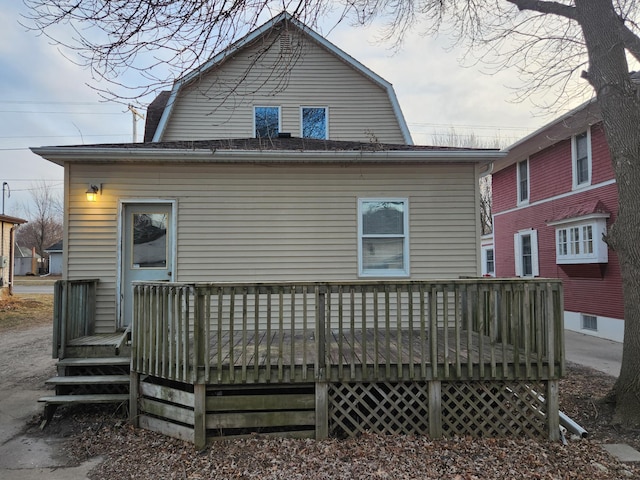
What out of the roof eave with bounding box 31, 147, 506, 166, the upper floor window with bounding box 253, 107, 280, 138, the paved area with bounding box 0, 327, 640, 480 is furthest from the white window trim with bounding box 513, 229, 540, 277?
the upper floor window with bounding box 253, 107, 280, 138

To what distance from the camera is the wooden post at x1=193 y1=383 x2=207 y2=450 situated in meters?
3.85

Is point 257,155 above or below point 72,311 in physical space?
above

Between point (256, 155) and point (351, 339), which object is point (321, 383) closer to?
point (351, 339)

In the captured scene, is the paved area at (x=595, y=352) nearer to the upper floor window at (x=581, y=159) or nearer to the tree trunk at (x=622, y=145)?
the tree trunk at (x=622, y=145)

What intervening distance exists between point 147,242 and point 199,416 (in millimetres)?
3369

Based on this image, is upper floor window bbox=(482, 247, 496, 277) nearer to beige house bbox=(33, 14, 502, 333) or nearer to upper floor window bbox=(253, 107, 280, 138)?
beige house bbox=(33, 14, 502, 333)

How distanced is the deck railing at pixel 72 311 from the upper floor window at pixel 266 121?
4.79 meters

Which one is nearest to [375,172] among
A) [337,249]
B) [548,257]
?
[337,249]

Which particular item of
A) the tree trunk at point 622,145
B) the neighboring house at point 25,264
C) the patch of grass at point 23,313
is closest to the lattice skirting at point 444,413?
the tree trunk at point 622,145

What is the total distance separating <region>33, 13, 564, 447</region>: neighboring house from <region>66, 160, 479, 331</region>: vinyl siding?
2 cm

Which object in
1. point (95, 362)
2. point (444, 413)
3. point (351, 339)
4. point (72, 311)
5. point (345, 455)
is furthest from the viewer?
point (72, 311)

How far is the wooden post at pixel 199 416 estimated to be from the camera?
385cm

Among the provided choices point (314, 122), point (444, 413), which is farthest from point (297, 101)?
point (444, 413)

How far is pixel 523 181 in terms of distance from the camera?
13.3 m
